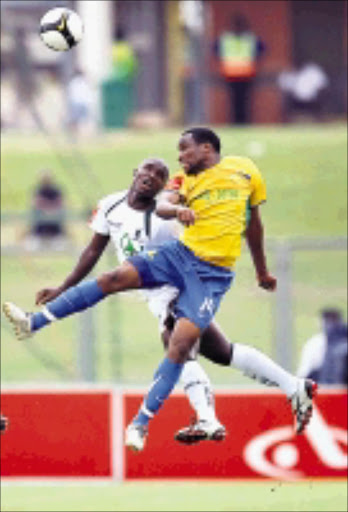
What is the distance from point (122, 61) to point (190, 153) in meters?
25.4

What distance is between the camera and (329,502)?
669 inches

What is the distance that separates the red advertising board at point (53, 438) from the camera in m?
17.8

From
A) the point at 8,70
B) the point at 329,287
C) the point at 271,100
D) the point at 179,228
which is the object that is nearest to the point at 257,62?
the point at 271,100

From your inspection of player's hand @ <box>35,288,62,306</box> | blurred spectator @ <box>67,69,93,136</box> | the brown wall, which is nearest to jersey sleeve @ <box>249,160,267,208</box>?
player's hand @ <box>35,288,62,306</box>

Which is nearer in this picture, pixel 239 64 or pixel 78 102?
pixel 78 102

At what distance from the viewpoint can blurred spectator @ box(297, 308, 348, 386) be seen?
18.2m

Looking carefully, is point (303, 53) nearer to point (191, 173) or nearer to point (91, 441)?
point (91, 441)

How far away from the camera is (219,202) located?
12.4 metres

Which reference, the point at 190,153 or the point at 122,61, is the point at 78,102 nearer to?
the point at 122,61

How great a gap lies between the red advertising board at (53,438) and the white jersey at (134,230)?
4893 mm

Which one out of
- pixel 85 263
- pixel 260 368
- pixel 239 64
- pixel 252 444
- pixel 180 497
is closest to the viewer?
pixel 85 263

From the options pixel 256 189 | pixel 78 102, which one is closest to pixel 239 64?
pixel 78 102

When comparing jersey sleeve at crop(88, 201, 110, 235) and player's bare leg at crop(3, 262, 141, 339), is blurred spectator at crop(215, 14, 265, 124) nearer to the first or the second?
jersey sleeve at crop(88, 201, 110, 235)

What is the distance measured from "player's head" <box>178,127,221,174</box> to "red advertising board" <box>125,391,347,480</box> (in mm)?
5517
